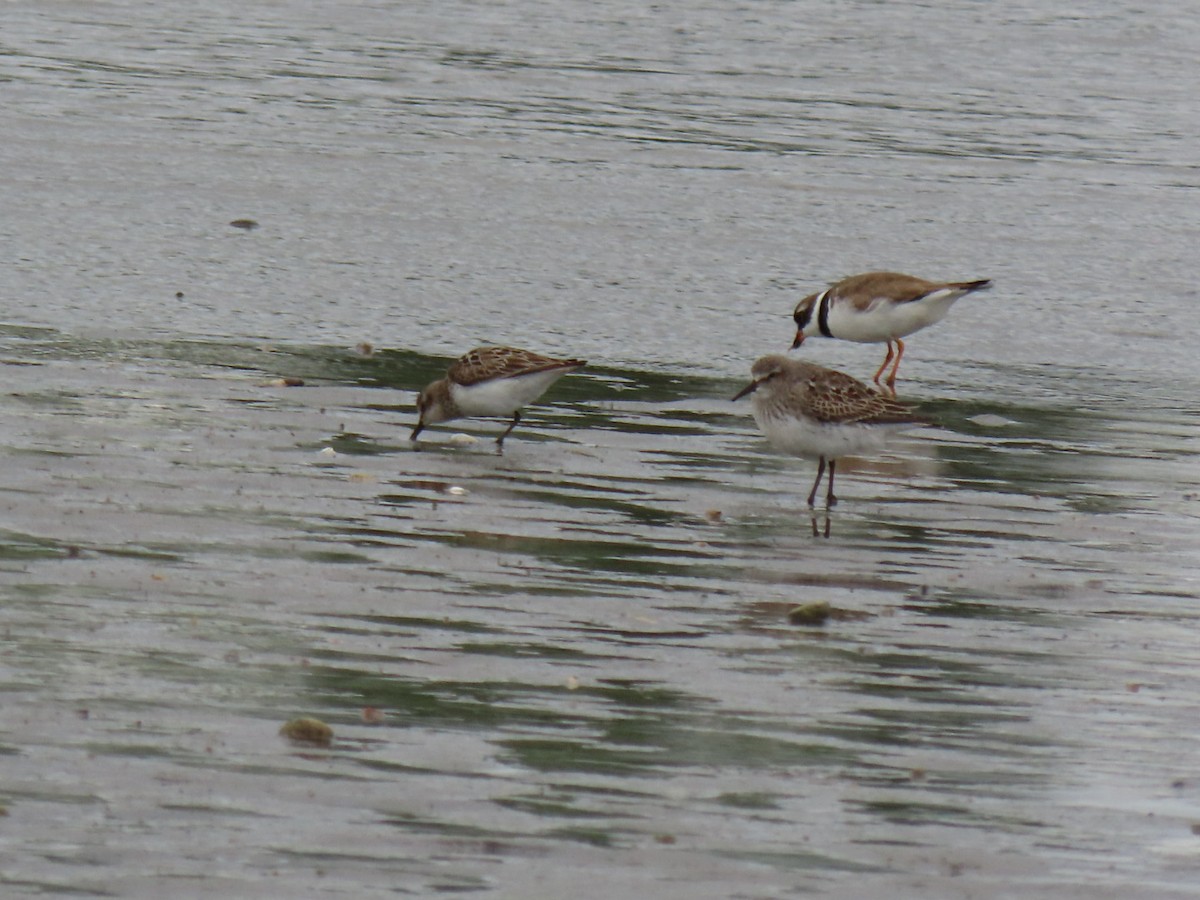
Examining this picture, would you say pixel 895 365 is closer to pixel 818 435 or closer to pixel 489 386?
pixel 489 386

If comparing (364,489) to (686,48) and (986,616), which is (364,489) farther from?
(686,48)

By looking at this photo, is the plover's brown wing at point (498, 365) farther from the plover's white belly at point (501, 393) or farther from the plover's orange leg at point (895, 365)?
the plover's orange leg at point (895, 365)

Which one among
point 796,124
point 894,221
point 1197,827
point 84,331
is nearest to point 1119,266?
point 894,221

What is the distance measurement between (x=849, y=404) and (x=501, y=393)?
170 centimetres

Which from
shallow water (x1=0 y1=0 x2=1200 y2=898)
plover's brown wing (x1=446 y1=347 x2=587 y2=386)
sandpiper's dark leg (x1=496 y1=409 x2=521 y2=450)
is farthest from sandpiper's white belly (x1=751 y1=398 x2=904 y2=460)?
sandpiper's dark leg (x1=496 y1=409 x2=521 y2=450)

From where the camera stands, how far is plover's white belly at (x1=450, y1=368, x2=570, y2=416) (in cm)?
998

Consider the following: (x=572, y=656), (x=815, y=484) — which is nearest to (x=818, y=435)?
(x=815, y=484)

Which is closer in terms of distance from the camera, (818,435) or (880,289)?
(818,435)

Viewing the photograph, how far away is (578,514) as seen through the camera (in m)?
8.46

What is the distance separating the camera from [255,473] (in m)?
8.66

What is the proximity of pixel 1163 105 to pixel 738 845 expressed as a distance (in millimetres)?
17655

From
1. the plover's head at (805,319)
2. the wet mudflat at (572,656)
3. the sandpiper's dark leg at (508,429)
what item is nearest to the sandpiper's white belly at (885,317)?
the plover's head at (805,319)

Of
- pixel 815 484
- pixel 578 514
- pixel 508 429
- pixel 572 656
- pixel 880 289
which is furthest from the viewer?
pixel 880 289

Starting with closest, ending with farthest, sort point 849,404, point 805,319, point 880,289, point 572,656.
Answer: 1. point 572,656
2. point 849,404
3. point 880,289
4. point 805,319
